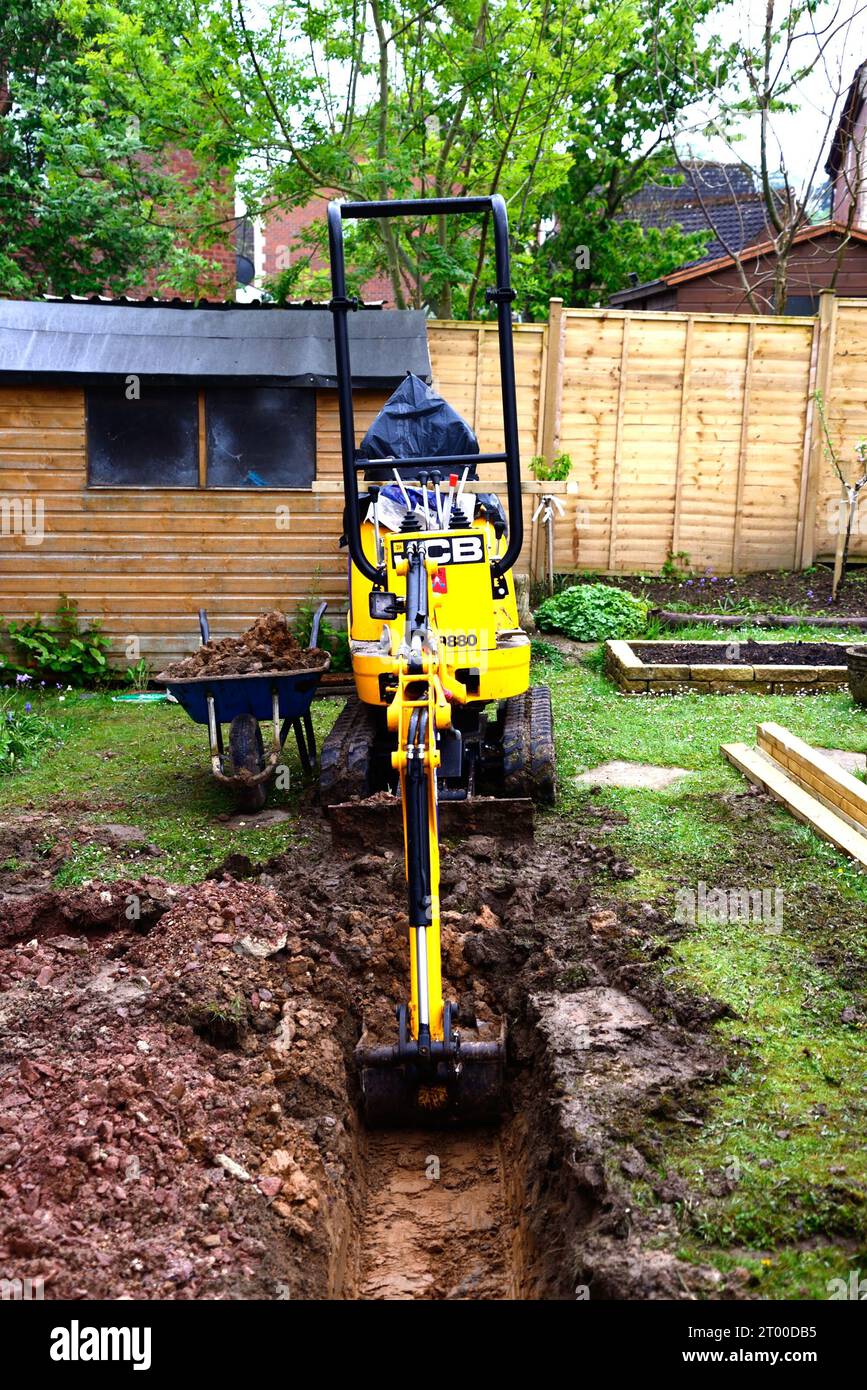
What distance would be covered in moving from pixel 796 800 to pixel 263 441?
603 cm

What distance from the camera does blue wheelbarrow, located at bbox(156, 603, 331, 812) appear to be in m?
7.46

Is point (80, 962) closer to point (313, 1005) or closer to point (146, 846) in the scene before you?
point (313, 1005)

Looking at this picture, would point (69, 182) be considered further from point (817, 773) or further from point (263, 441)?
point (817, 773)

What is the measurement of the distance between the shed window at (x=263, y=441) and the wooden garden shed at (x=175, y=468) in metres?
0.01

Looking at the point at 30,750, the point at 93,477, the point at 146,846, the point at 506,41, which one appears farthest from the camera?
the point at 506,41

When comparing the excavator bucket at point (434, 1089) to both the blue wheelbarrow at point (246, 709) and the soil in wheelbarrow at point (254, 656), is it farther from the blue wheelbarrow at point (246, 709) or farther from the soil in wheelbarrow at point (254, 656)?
the soil in wheelbarrow at point (254, 656)

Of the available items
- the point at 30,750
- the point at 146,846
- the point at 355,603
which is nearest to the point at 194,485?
the point at 30,750

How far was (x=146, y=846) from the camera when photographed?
22.7 ft

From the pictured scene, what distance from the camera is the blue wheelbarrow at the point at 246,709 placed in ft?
24.5

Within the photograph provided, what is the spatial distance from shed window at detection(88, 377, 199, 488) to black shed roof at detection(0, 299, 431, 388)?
273mm

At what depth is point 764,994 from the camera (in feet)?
15.6

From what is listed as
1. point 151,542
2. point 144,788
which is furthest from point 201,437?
point 144,788

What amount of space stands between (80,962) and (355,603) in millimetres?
2927
